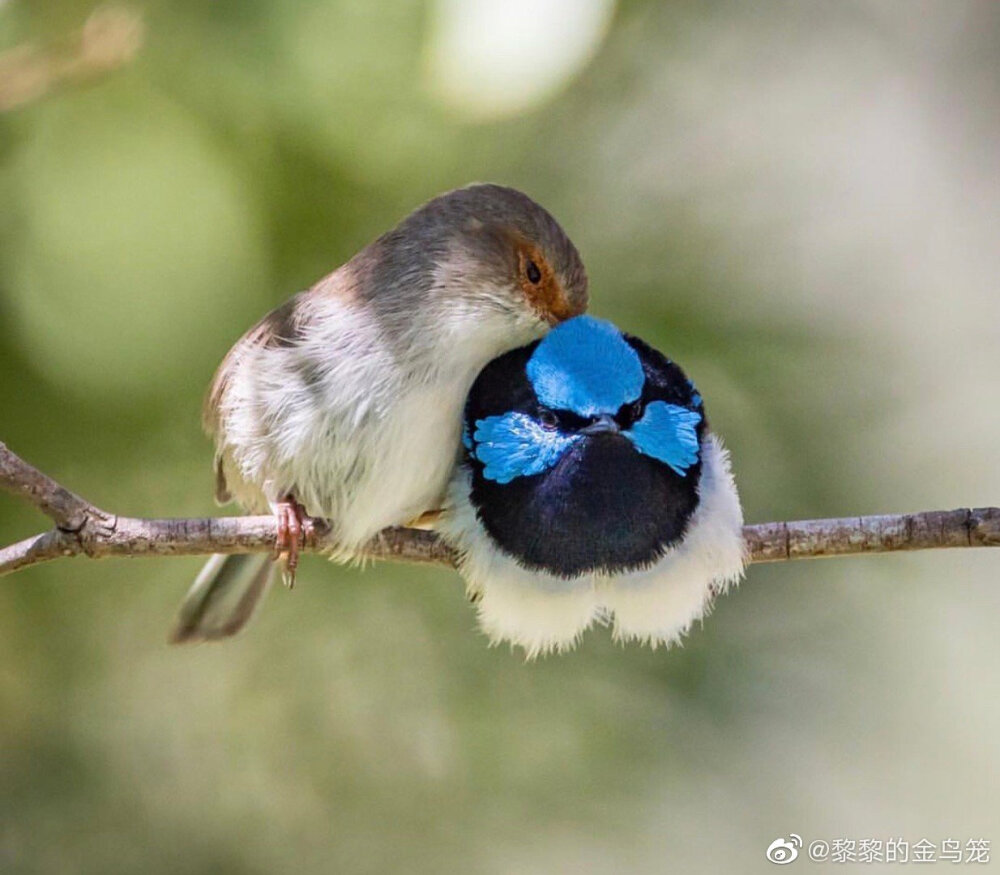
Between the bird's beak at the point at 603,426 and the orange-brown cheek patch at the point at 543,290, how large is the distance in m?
0.54

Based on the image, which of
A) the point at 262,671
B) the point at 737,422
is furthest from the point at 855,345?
the point at 262,671

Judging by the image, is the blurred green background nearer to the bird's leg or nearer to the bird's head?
the bird's head

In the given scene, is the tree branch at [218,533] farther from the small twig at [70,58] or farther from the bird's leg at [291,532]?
the small twig at [70,58]

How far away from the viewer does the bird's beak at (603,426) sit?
2.79 m

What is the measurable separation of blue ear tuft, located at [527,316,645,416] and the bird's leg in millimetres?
703

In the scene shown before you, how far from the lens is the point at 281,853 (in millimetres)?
4141

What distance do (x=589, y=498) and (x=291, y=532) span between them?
76 cm

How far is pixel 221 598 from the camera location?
3984mm

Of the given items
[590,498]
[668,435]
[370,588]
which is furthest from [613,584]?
[370,588]

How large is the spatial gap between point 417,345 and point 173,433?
118 centimetres

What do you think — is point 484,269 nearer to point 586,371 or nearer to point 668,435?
point 586,371

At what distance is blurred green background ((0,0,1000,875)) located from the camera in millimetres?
4023

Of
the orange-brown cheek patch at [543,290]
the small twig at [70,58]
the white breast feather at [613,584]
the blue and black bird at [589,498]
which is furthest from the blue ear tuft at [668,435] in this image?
the small twig at [70,58]

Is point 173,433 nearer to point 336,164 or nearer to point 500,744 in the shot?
point 336,164
